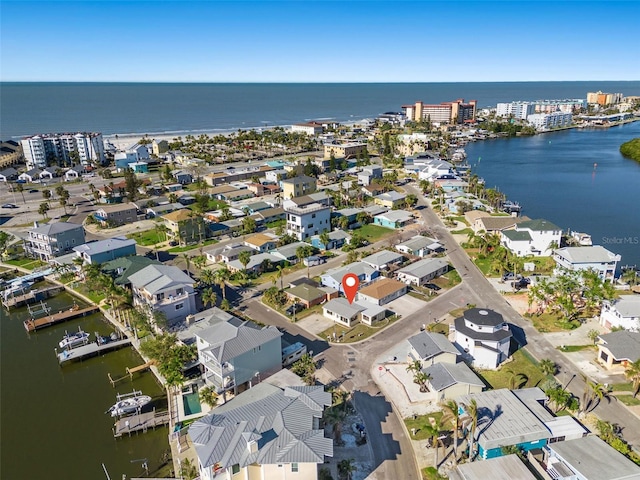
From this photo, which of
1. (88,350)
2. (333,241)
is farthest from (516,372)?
(88,350)

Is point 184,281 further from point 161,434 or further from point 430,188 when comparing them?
point 430,188

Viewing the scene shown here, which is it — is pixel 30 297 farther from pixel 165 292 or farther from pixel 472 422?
pixel 472 422

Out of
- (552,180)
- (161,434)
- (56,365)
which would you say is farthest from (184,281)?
(552,180)

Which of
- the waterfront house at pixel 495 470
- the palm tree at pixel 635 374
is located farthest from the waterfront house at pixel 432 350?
the palm tree at pixel 635 374

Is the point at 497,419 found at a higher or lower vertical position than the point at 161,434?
higher

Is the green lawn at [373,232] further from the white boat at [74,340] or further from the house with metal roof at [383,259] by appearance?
the white boat at [74,340]

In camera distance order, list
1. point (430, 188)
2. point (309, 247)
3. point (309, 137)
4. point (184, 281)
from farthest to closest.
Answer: point (309, 137) < point (430, 188) < point (309, 247) < point (184, 281)

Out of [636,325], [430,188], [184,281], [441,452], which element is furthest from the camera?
[430,188]
